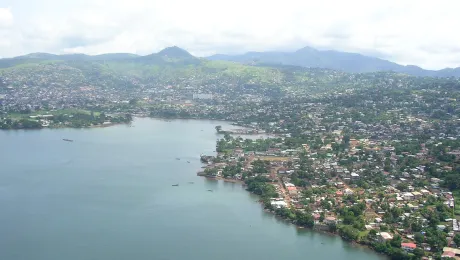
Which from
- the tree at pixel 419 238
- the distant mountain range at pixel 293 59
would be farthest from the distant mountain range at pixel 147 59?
the tree at pixel 419 238

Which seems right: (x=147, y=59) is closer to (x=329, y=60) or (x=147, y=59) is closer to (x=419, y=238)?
(x=329, y=60)

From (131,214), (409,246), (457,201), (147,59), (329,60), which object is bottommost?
(131,214)

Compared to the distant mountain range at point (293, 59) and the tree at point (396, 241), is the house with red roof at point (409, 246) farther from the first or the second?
the distant mountain range at point (293, 59)

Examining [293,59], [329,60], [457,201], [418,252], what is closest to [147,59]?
[293,59]

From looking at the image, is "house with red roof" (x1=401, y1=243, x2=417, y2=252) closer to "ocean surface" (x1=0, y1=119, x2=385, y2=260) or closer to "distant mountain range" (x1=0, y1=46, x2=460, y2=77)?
"ocean surface" (x1=0, y1=119, x2=385, y2=260)

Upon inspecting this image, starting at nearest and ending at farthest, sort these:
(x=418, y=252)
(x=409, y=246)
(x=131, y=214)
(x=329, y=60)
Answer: (x=418, y=252) → (x=409, y=246) → (x=131, y=214) → (x=329, y=60)

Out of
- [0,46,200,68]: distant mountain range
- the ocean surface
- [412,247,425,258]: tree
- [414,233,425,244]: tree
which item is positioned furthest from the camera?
[0,46,200,68]: distant mountain range

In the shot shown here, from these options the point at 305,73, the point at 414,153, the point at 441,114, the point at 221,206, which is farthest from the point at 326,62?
the point at 221,206

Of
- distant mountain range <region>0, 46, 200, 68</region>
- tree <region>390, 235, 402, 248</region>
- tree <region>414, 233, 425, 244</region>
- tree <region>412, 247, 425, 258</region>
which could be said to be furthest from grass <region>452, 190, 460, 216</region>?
distant mountain range <region>0, 46, 200, 68</region>
